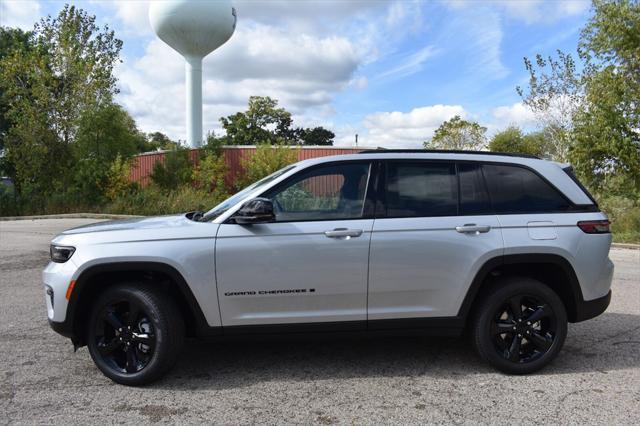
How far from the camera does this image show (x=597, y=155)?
49.2 ft

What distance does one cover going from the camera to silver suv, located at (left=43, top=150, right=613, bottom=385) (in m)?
3.90

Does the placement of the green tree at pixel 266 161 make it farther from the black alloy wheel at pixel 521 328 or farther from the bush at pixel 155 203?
the black alloy wheel at pixel 521 328

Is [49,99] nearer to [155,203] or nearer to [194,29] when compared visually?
[155,203]

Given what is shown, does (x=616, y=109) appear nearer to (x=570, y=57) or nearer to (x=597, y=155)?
(x=597, y=155)

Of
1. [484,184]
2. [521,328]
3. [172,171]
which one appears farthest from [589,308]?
[172,171]

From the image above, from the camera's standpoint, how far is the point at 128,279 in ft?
13.3

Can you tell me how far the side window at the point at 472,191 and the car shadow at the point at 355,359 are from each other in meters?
1.35

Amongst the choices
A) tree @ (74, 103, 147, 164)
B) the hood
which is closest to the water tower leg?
tree @ (74, 103, 147, 164)

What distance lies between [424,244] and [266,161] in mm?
22341

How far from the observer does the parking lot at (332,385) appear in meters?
3.47

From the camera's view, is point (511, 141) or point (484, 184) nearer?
point (484, 184)

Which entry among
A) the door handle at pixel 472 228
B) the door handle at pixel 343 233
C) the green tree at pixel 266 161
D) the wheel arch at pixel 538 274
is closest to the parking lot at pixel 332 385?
the wheel arch at pixel 538 274

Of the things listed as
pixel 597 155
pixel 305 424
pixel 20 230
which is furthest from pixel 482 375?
pixel 20 230

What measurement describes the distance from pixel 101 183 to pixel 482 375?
21.4 metres
